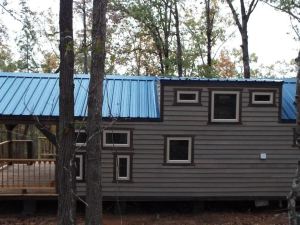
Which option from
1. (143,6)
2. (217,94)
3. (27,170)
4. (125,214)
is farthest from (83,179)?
(143,6)

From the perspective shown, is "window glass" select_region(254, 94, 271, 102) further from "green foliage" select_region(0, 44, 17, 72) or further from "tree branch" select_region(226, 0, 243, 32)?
"green foliage" select_region(0, 44, 17, 72)

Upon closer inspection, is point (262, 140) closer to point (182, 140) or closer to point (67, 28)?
point (182, 140)

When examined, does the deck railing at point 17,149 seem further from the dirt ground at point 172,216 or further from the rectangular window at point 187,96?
the rectangular window at point 187,96

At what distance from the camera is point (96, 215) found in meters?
8.62

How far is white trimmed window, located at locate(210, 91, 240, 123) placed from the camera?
12531 millimetres

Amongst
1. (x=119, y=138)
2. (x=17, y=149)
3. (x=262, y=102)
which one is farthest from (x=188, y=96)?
(x=17, y=149)

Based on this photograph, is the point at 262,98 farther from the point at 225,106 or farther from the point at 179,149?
the point at 179,149

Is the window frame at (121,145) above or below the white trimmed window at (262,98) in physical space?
below

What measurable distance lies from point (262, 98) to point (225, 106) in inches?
43.7

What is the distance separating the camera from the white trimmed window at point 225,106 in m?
12.5

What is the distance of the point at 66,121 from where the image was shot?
21.5 ft

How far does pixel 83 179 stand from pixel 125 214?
1615mm

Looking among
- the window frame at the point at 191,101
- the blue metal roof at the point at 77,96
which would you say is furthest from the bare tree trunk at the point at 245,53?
the window frame at the point at 191,101

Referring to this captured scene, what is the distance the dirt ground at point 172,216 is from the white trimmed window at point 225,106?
278 cm
